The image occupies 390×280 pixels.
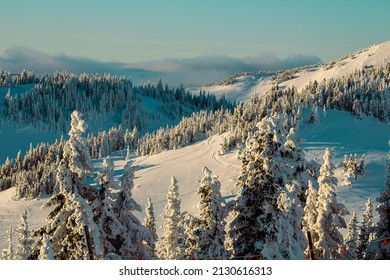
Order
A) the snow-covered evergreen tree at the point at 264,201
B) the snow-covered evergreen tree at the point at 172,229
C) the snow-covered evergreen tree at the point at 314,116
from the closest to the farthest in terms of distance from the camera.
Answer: the snow-covered evergreen tree at the point at 264,201, the snow-covered evergreen tree at the point at 172,229, the snow-covered evergreen tree at the point at 314,116

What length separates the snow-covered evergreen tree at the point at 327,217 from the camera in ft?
91.4

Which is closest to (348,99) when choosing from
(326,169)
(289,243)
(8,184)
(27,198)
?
(27,198)

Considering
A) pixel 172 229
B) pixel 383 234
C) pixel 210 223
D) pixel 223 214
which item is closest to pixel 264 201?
pixel 223 214

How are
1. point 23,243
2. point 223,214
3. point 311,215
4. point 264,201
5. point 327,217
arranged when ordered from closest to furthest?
1. point 264,201
2. point 223,214
3. point 23,243
4. point 327,217
5. point 311,215

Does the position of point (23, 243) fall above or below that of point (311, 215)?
below

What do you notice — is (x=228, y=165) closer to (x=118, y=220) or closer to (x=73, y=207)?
(x=118, y=220)

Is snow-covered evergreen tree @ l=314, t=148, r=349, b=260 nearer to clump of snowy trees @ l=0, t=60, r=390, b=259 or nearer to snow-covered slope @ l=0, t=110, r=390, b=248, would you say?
clump of snowy trees @ l=0, t=60, r=390, b=259

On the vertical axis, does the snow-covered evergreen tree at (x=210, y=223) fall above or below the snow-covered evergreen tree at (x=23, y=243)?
above

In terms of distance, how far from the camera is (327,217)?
92.6ft

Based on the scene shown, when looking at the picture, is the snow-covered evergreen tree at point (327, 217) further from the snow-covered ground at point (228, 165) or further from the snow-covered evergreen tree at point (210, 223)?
the snow-covered ground at point (228, 165)

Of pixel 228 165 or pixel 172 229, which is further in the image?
pixel 228 165

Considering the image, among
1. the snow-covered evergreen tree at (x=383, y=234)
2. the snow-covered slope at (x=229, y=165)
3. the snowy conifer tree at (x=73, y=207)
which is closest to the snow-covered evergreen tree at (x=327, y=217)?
the snow-covered evergreen tree at (x=383, y=234)
